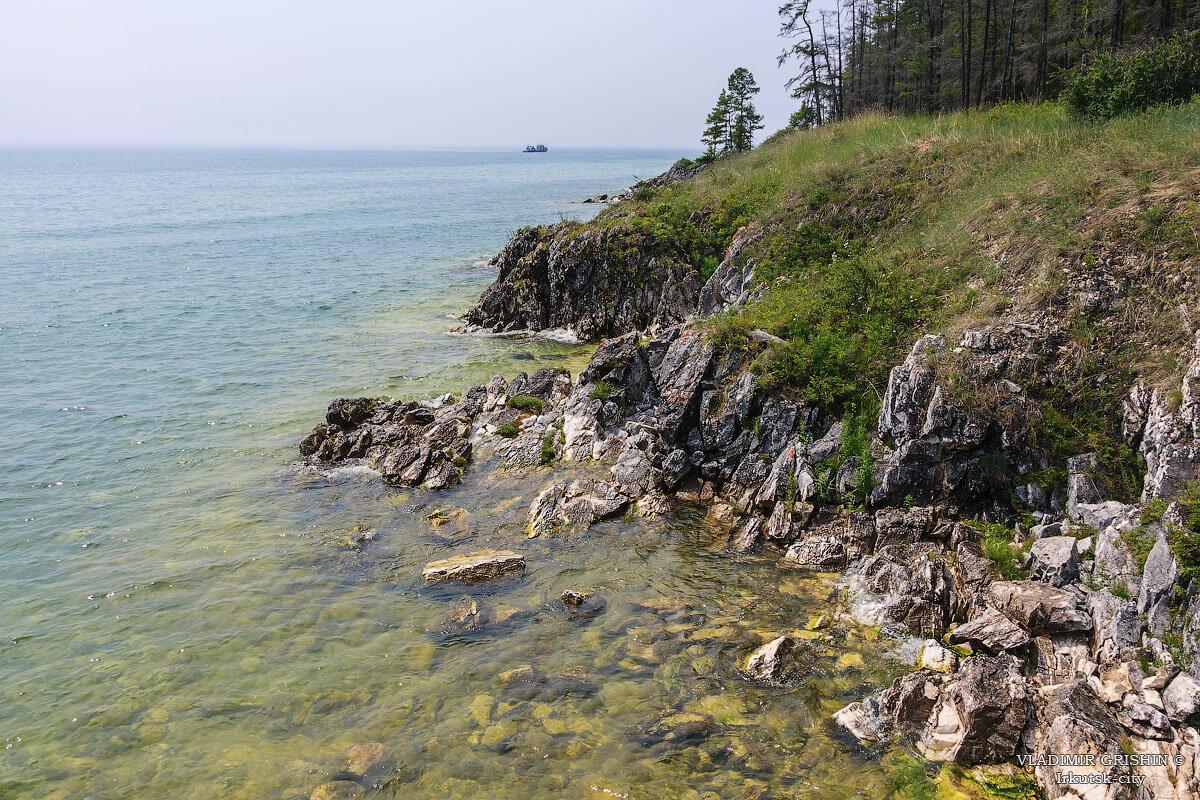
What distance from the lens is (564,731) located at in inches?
382

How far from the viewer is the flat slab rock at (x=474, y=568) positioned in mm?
13773

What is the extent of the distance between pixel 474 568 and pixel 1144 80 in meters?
26.3

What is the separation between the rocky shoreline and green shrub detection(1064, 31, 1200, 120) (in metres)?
13.6

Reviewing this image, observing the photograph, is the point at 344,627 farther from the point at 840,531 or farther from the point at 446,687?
the point at 840,531

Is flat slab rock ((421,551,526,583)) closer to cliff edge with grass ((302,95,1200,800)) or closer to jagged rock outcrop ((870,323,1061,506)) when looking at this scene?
cliff edge with grass ((302,95,1200,800))

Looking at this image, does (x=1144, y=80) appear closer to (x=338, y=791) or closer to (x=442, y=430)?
(x=442, y=430)

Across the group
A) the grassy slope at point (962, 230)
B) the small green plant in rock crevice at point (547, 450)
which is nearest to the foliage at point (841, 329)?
the grassy slope at point (962, 230)

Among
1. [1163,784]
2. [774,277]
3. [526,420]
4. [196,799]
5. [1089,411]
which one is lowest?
[196,799]

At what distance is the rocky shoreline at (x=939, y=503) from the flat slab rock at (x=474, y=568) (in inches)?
7.6

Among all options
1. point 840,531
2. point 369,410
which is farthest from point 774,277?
point 369,410

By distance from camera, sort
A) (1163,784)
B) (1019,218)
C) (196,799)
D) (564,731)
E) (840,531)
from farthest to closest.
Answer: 1. (1019,218)
2. (840,531)
3. (564,731)
4. (196,799)
5. (1163,784)

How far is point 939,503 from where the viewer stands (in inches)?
527

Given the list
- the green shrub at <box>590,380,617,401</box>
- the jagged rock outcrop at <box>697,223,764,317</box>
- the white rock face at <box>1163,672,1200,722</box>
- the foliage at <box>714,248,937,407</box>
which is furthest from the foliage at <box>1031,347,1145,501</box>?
the jagged rock outcrop at <box>697,223,764,317</box>

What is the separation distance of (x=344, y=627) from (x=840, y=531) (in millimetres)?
10584
